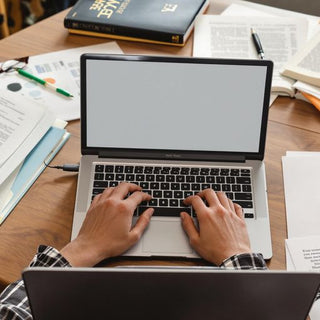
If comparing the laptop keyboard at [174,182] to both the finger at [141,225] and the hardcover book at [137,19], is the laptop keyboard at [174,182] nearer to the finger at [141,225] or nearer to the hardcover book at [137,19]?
the finger at [141,225]

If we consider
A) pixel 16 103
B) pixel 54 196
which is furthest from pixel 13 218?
pixel 16 103

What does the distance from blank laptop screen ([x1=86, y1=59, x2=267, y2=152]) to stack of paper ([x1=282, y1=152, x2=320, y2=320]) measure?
11 centimetres

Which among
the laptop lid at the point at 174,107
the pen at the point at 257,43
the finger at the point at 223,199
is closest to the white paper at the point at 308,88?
the pen at the point at 257,43

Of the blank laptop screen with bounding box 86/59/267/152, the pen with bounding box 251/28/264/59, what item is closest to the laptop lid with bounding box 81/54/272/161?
the blank laptop screen with bounding box 86/59/267/152

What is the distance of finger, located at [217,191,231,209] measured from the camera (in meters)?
0.98

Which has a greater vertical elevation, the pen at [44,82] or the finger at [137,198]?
the pen at [44,82]

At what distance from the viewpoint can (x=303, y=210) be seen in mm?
1015

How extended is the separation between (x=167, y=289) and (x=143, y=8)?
1019 millimetres

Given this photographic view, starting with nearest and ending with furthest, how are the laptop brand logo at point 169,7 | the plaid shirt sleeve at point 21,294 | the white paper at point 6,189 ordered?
the plaid shirt sleeve at point 21,294
the white paper at point 6,189
the laptop brand logo at point 169,7

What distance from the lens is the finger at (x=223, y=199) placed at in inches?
38.5

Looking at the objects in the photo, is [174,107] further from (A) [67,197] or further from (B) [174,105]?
(A) [67,197]

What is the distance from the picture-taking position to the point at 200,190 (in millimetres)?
1021

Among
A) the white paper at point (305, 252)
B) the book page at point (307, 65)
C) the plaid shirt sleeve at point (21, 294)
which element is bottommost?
the white paper at point (305, 252)

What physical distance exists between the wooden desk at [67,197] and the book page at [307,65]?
7 cm
